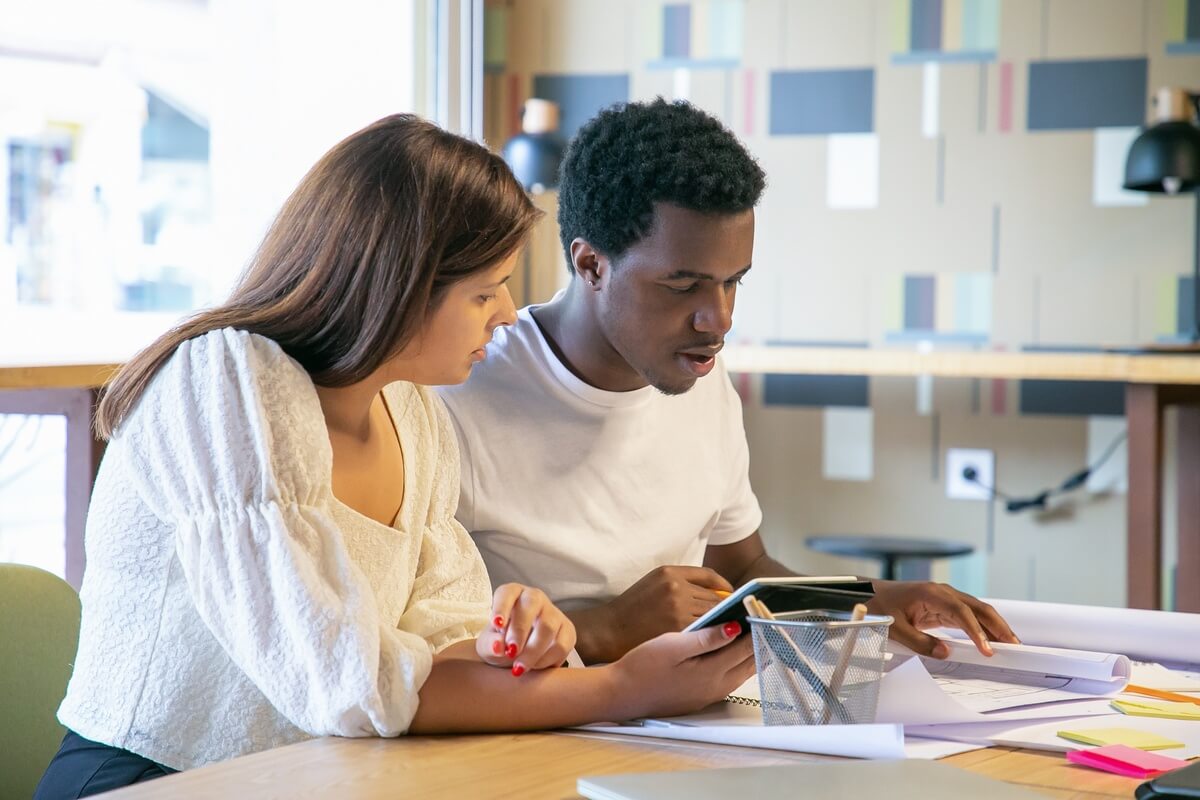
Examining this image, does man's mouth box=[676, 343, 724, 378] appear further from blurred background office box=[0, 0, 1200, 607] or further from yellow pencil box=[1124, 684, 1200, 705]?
blurred background office box=[0, 0, 1200, 607]

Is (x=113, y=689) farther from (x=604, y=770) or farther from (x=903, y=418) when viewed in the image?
(x=903, y=418)

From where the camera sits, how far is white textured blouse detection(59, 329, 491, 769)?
0.87m

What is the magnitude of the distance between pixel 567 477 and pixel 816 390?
6.83 ft

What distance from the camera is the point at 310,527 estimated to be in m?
0.91

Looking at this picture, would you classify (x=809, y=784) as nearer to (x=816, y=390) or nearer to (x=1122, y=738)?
(x=1122, y=738)

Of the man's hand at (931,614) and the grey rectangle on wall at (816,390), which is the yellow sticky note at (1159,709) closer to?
the man's hand at (931,614)

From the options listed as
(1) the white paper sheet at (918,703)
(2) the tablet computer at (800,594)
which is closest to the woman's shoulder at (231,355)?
(2) the tablet computer at (800,594)

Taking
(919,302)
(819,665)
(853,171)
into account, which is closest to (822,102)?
(853,171)

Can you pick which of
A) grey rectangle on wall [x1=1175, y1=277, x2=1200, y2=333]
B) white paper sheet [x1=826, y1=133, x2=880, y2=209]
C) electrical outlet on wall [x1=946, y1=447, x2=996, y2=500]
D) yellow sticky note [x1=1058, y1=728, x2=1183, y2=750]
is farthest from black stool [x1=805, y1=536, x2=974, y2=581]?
yellow sticky note [x1=1058, y1=728, x2=1183, y2=750]

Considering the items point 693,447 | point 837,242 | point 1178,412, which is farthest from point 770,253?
point 693,447

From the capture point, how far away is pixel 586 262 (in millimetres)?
1413

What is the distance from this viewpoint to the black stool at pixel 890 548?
2.89 m

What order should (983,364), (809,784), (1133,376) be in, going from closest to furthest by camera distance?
1. (809,784)
2. (1133,376)
3. (983,364)

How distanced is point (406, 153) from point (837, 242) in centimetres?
237
